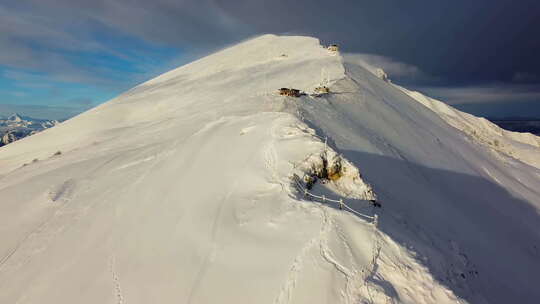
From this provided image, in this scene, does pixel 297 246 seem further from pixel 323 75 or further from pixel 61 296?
pixel 323 75

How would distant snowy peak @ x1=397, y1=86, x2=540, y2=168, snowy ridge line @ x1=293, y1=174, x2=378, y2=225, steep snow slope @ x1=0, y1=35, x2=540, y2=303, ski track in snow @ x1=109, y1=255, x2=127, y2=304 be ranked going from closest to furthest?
steep snow slope @ x1=0, y1=35, x2=540, y2=303 → ski track in snow @ x1=109, y1=255, x2=127, y2=304 → snowy ridge line @ x1=293, y1=174, x2=378, y2=225 → distant snowy peak @ x1=397, y1=86, x2=540, y2=168

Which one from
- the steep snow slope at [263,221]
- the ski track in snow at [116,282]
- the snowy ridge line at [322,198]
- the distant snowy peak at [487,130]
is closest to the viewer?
the steep snow slope at [263,221]

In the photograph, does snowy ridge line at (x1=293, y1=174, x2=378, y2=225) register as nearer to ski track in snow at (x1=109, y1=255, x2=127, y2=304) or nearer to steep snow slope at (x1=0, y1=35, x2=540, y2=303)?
steep snow slope at (x1=0, y1=35, x2=540, y2=303)

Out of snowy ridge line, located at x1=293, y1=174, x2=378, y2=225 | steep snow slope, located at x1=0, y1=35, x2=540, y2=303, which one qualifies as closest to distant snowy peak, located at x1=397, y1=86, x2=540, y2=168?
steep snow slope, located at x1=0, y1=35, x2=540, y2=303

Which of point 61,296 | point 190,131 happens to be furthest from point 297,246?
point 190,131

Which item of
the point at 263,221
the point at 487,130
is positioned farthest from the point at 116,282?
the point at 487,130

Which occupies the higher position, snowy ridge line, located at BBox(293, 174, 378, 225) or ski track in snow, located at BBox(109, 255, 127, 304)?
snowy ridge line, located at BBox(293, 174, 378, 225)

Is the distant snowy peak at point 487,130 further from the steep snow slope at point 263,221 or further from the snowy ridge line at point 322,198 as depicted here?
the snowy ridge line at point 322,198

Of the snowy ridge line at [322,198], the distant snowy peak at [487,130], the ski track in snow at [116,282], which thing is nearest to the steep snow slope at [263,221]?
the ski track in snow at [116,282]
